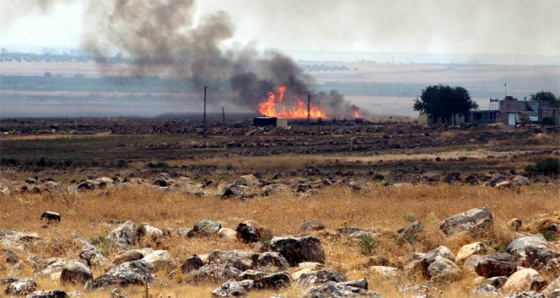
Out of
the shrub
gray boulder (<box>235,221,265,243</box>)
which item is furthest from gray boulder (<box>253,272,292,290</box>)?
the shrub

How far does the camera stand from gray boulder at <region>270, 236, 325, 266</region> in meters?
21.2

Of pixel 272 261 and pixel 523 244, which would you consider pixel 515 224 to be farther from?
pixel 272 261

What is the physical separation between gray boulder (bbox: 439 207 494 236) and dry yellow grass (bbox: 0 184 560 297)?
1.23 ft

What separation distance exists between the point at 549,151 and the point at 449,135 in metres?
22.9

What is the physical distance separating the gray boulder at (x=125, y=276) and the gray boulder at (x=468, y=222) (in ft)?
30.0

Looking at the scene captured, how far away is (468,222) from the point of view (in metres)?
25.0

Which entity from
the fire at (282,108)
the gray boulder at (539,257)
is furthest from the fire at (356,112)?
the gray boulder at (539,257)

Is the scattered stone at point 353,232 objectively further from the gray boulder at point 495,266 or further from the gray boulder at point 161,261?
the gray boulder at point 161,261

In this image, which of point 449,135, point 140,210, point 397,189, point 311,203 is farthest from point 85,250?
point 449,135

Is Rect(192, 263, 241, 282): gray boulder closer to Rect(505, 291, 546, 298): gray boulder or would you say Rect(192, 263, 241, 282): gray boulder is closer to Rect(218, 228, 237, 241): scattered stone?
Rect(218, 228, 237, 241): scattered stone

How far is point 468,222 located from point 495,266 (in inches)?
237

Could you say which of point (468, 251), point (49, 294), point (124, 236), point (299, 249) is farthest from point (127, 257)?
point (468, 251)

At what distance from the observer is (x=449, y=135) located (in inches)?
4166

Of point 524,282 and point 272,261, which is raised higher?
point 524,282
